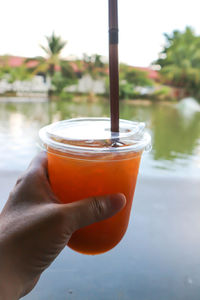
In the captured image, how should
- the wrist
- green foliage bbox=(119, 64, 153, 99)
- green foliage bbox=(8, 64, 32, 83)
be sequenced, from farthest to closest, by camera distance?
green foliage bbox=(8, 64, 32, 83), green foliage bbox=(119, 64, 153, 99), the wrist

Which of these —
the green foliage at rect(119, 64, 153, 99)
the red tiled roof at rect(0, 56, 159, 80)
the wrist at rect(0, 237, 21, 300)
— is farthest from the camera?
the red tiled roof at rect(0, 56, 159, 80)

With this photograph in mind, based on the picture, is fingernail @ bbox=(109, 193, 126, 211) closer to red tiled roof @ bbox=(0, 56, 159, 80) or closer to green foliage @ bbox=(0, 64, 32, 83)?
red tiled roof @ bbox=(0, 56, 159, 80)

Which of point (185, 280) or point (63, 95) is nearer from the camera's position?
point (185, 280)

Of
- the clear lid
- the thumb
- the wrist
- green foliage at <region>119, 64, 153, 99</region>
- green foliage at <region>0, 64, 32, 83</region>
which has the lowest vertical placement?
the wrist

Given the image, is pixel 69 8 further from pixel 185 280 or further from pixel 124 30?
pixel 185 280

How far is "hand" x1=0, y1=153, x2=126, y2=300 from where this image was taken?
50cm

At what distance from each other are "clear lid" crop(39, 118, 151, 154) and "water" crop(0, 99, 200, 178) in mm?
735

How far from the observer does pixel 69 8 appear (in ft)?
4.80

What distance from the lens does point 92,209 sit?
0.52 metres

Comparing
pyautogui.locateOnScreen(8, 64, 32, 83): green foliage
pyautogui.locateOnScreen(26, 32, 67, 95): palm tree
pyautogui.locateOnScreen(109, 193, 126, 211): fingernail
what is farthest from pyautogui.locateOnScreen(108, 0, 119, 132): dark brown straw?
pyautogui.locateOnScreen(8, 64, 32, 83): green foliage

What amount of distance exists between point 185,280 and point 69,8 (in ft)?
4.69

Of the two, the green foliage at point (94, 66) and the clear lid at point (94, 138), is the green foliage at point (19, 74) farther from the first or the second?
the clear lid at point (94, 138)

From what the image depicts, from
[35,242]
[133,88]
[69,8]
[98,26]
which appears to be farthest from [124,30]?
[35,242]

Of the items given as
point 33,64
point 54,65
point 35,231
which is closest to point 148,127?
point 54,65
